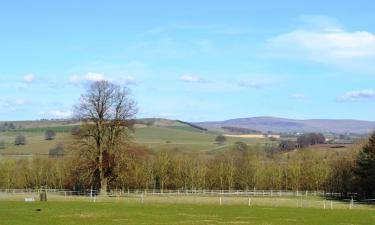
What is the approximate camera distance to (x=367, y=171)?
7919 cm

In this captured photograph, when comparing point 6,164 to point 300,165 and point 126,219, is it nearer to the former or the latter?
point 300,165

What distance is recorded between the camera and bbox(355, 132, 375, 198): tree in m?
78.0

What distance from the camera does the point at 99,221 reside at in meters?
37.3

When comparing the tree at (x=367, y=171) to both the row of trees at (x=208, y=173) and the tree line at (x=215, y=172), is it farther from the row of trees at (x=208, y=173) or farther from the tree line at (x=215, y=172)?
the row of trees at (x=208, y=173)

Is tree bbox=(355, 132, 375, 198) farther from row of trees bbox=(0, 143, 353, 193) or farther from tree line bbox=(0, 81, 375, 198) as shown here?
row of trees bbox=(0, 143, 353, 193)

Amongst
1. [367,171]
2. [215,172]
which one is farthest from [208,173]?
[367,171]

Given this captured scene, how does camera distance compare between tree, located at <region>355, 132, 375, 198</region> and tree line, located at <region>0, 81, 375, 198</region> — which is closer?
tree, located at <region>355, 132, 375, 198</region>

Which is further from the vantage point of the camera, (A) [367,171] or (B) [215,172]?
(B) [215,172]

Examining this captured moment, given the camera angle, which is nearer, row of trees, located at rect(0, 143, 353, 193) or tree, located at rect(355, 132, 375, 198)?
tree, located at rect(355, 132, 375, 198)

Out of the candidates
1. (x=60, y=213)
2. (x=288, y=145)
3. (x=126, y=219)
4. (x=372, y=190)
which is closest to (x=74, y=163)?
(x=60, y=213)

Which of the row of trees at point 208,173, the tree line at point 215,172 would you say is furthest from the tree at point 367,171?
the row of trees at point 208,173

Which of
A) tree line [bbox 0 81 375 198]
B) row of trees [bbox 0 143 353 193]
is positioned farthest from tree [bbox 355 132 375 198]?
row of trees [bbox 0 143 353 193]

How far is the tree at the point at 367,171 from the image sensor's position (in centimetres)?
7800

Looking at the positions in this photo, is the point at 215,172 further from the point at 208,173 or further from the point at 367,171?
the point at 367,171
